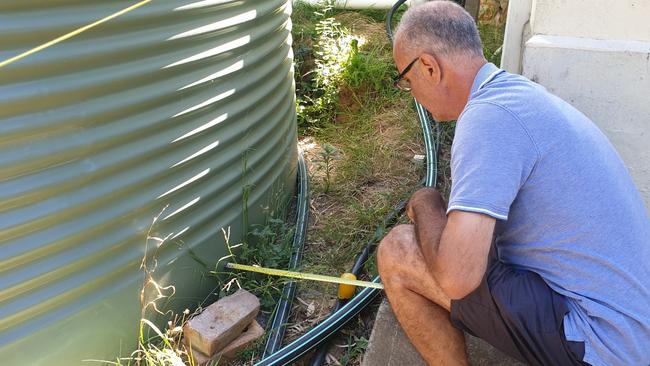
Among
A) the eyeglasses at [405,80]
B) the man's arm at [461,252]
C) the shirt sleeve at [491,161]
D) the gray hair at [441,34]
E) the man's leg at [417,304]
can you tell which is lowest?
the man's leg at [417,304]

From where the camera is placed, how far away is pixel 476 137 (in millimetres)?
1572

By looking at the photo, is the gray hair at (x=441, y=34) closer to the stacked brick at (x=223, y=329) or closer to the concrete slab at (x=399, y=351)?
the concrete slab at (x=399, y=351)

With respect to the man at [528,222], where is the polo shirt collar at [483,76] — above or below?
above

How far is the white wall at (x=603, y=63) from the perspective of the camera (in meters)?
2.25

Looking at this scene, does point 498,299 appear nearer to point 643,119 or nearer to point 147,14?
point 643,119

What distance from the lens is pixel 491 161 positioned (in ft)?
5.06

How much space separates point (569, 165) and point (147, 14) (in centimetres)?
134

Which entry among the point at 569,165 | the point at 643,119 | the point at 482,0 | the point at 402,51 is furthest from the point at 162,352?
the point at 482,0

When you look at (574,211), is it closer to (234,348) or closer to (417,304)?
(417,304)

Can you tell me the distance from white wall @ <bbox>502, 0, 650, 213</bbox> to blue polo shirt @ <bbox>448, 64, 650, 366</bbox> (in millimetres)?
709

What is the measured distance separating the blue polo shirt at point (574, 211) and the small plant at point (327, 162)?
180cm

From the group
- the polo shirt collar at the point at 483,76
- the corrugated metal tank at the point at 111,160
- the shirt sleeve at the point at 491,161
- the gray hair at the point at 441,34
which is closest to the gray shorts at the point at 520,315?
the shirt sleeve at the point at 491,161

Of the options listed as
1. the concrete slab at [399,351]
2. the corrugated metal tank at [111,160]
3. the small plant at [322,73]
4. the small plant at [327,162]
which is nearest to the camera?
the corrugated metal tank at [111,160]

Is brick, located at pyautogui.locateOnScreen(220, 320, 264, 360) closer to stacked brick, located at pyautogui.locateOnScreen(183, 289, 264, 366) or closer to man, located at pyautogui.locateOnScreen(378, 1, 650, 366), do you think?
stacked brick, located at pyautogui.locateOnScreen(183, 289, 264, 366)
